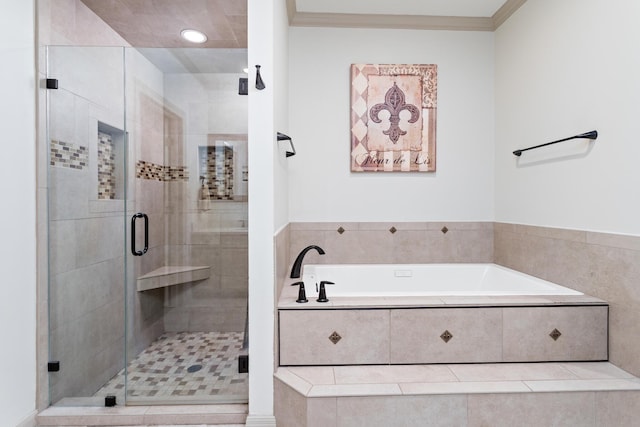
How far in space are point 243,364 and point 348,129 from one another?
1.94 metres

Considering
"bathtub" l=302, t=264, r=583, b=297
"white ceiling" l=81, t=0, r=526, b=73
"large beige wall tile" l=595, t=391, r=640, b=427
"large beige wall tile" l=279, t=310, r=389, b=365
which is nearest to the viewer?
"large beige wall tile" l=595, t=391, r=640, b=427

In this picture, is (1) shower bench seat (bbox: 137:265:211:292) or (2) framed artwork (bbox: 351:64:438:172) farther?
(2) framed artwork (bbox: 351:64:438:172)

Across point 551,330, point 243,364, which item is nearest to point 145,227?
point 243,364

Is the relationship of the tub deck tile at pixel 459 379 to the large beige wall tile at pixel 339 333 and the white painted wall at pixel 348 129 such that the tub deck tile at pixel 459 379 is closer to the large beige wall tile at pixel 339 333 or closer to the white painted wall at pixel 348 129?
the large beige wall tile at pixel 339 333

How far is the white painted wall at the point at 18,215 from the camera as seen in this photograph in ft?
5.44

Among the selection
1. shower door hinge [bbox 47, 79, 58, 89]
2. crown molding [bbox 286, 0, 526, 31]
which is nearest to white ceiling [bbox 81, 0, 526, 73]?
crown molding [bbox 286, 0, 526, 31]

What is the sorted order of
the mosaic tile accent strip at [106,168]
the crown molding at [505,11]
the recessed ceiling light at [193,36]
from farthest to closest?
the crown molding at [505,11] < the recessed ceiling light at [193,36] < the mosaic tile accent strip at [106,168]

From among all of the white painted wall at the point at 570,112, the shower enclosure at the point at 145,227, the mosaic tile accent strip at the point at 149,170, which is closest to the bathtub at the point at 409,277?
the white painted wall at the point at 570,112

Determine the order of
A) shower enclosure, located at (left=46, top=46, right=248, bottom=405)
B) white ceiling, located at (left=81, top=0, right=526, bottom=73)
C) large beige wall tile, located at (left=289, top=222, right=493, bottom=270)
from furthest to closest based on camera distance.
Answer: large beige wall tile, located at (left=289, top=222, right=493, bottom=270)
white ceiling, located at (left=81, top=0, right=526, bottom=73)
shower enclosure, located at (left=46, top=46, right=248, bottom=405)

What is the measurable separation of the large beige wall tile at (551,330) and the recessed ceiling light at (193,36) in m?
2.65

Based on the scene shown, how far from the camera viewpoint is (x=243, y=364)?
1.93m

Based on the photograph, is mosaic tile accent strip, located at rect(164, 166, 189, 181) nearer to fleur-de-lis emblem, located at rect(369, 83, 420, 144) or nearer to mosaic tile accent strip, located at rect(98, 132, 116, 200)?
mosaic tile accent strip, located at rect(98, 132, 116, 200)

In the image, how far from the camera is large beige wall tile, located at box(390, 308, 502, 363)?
1.87m

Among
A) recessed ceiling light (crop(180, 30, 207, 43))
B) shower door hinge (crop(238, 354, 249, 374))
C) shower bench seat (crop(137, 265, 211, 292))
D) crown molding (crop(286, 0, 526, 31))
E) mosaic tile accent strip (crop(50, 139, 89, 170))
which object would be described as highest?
crown molding (crop(286, 0, 526, 31))
